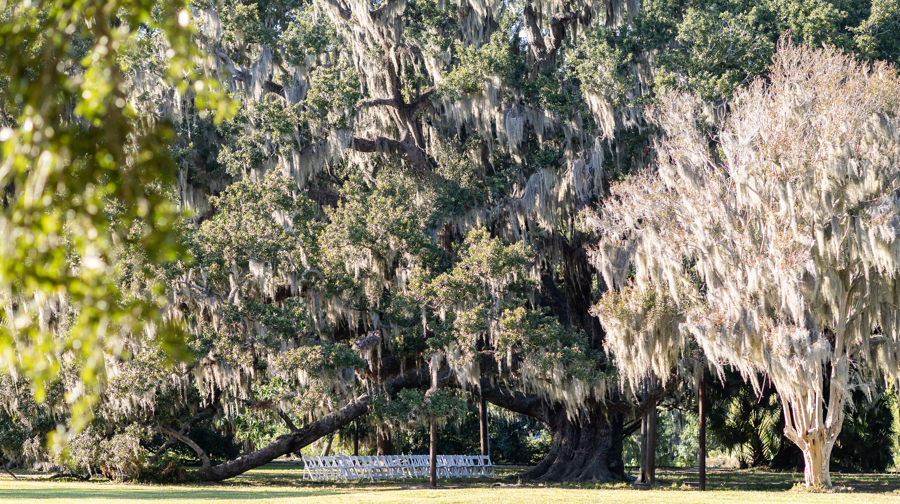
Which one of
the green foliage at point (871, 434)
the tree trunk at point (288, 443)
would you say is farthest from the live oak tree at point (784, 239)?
the green foliage at point (871, 434)

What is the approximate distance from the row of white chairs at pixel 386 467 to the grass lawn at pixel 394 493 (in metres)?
0.79

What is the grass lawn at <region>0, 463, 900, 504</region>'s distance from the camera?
1252cm

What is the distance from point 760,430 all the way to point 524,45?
1443 centimetres

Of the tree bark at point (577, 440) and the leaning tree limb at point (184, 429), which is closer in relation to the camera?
the leaning tree limb at point (184, 429)

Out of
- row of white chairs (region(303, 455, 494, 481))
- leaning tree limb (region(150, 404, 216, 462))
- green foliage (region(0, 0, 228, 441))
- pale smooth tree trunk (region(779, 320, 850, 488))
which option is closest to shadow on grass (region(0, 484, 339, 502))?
leaning tree limb (region(150, 404, 216, 462))

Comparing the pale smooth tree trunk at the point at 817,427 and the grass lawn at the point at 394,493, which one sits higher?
the pale smooth tree trunk at the point at 817,427

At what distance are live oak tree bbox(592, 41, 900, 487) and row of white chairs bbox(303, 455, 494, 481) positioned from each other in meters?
6.19

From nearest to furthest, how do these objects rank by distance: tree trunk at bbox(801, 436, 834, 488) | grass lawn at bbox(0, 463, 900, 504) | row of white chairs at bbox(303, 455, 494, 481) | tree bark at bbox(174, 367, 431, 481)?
grass lawn at bbox(0, 463, 900, 504), tree trunk at bbox(801, 436, 834, 488), tree bark at bbox(174, 367, 431, 481), row of white chairs at bbox(303, 455, 494, 481)

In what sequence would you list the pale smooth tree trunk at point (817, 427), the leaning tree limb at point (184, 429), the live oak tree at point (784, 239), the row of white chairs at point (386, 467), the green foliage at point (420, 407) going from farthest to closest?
1. the row of white chairs at point (386, 467)
2. the leaning tree limb at point (184, 429)
3. the green foliage at point (420, 407)
4. the pale smooth tree trunk at point (817, 427)
5. the live oak tree at point (784, 239)

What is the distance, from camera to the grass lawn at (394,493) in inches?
493

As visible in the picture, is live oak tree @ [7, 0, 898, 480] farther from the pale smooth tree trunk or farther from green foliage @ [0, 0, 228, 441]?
green foliage @ [0, 0, 228, 441]

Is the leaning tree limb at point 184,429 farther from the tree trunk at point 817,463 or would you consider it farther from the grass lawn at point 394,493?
the tree trunk at point 817,463

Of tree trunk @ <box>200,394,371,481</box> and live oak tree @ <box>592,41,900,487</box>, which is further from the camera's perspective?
tree trunk @ <box>200,394,371,481</box>

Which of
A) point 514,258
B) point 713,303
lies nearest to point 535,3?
point 514,258
